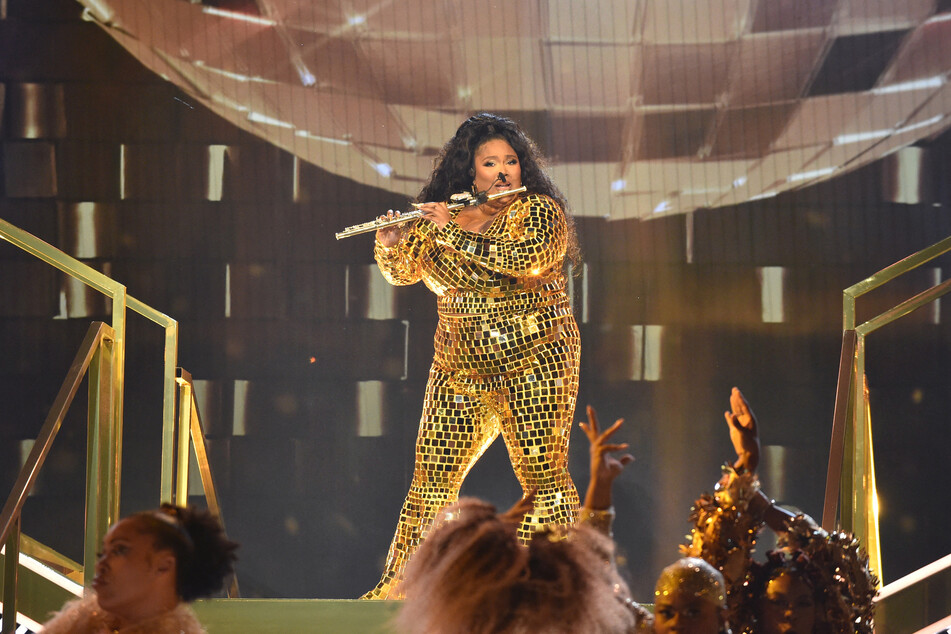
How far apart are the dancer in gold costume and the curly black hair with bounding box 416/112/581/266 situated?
0.07 m

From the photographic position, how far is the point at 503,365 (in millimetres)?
4180

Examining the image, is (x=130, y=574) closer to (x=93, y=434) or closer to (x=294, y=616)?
(x=93, y=434)

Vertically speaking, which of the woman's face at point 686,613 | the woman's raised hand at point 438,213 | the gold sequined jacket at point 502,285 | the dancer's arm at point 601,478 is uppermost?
the woman's raised hand at point 438,213

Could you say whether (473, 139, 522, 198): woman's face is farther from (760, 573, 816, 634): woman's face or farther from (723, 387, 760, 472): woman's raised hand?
(760, 573, 816, 634): woman's face

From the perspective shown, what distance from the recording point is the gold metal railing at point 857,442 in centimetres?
367

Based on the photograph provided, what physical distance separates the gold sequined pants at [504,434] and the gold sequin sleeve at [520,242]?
13.2 inches

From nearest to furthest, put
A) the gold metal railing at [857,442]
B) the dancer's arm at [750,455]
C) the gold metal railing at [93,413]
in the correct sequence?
the dancer's arm at [750,455], the gold metal railing at [93,413], the gold metal railing at [857,442]

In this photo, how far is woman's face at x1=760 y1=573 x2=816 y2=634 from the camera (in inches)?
92.9

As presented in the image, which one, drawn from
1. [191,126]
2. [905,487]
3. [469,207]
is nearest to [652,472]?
[905,487]

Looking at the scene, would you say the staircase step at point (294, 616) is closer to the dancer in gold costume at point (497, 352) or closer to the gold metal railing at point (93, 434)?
the dancer in gold costume at point (497, 352)

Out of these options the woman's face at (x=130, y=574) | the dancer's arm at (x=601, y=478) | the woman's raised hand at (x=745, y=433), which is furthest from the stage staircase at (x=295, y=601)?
the dancer's arm at (x=601, y=478)

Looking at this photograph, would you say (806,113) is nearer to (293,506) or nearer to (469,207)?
(469,207)

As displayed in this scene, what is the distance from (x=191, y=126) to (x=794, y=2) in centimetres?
336

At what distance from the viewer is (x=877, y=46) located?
5863 millimetres
